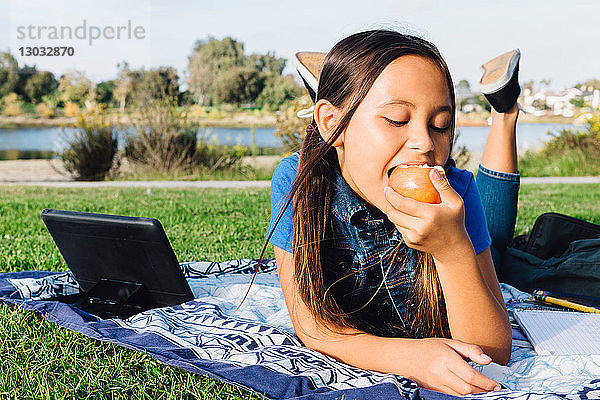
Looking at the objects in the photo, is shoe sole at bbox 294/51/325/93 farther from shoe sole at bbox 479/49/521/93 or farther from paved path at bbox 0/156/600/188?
paved path at bbox 0/156/600/188

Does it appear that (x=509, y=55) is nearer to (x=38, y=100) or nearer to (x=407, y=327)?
(x=407, y=327)

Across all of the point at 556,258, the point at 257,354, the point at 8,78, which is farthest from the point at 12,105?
the point at 257,354

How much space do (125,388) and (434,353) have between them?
3.49 ft

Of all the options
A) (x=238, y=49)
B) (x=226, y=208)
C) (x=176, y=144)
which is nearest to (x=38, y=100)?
(x=238, y=49)

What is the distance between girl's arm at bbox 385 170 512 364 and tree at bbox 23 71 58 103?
3364 cm

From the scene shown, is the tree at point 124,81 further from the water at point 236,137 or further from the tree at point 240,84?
the tree at point 240,84

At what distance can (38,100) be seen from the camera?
106 feet

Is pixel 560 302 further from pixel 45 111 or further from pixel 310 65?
pixel 45 111

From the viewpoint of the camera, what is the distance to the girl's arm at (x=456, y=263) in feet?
6.16

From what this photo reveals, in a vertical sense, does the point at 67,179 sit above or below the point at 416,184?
below

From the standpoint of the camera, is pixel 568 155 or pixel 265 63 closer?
pixel 568 155

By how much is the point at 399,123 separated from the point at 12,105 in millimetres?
32696

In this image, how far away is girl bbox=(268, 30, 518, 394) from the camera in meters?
1.99

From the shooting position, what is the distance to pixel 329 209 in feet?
8.04
